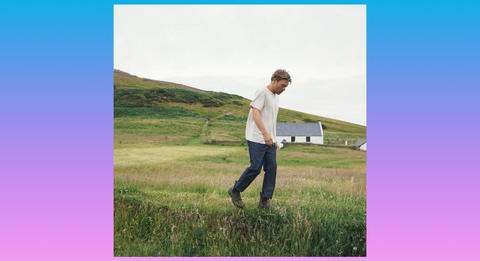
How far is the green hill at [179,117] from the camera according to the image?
102 feet

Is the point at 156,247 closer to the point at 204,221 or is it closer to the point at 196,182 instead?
the point at 204,221

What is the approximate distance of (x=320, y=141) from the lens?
45.4 m

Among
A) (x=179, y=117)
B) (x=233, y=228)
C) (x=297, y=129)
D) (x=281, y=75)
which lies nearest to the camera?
(x=233, y=228)

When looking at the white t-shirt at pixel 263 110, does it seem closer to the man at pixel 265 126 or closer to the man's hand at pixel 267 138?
the man at pixel 265 126

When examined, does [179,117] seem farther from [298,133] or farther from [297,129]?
[298,133]

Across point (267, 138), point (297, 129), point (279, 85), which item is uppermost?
point (279, 85)

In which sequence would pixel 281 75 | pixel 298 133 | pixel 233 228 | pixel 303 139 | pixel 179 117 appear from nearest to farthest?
1. pixel 233 228
2. pixel 281 75
3. pixel 303 139
4. pixel 298 133
5. pixel 179 117

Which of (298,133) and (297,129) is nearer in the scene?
(298,133)

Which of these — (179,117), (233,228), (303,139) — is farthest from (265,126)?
(179,117)

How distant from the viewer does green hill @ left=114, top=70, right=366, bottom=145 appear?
3094 centimetres

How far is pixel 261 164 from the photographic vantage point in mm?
4430

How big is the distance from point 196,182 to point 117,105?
47.0 m

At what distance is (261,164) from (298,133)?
4198 cm

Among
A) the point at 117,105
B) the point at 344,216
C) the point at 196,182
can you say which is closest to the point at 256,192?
the point at 196,182
